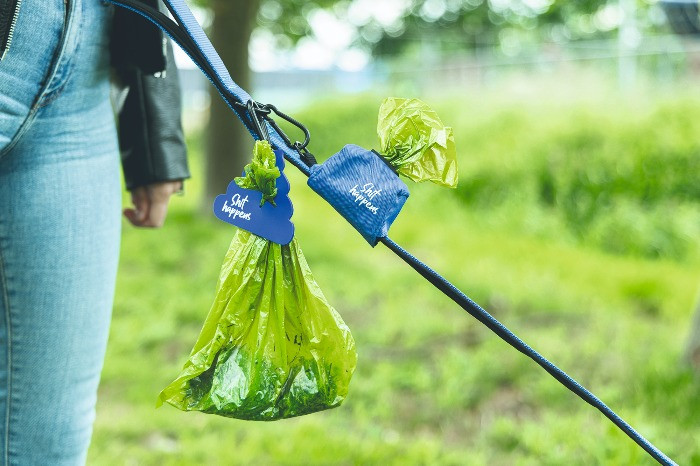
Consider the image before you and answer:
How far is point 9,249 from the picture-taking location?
1.26 metres

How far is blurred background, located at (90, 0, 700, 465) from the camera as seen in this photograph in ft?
9.34

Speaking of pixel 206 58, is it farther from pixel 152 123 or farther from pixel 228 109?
pixel 228 109

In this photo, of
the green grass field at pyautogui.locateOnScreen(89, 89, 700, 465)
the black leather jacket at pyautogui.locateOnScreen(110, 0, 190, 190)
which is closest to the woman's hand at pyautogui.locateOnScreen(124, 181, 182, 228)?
the black leather jacket at pyautogui.locateOnScreen(110, 0, 190, 190)

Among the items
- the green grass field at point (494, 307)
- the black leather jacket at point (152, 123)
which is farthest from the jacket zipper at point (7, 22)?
the green grass field at point (494, 307)

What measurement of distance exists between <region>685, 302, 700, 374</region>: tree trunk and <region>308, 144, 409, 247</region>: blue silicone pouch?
270 cm

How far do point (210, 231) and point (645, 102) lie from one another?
16.1ft

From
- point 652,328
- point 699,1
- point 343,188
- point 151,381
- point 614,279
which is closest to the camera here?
point 343,188

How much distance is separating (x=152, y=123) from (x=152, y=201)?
0.16m

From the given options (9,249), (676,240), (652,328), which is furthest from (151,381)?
(676,240)

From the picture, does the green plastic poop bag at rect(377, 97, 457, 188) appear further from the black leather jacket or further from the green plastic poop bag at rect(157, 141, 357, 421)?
the black leather jacket

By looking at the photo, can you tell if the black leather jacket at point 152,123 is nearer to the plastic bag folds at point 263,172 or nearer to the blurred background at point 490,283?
the plastic bag folds at point 263,172

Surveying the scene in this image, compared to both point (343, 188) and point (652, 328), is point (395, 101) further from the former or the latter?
point (652, 328)

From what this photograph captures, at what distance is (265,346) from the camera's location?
1228 millimetres

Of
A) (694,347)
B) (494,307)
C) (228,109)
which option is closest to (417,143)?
(694,347)
